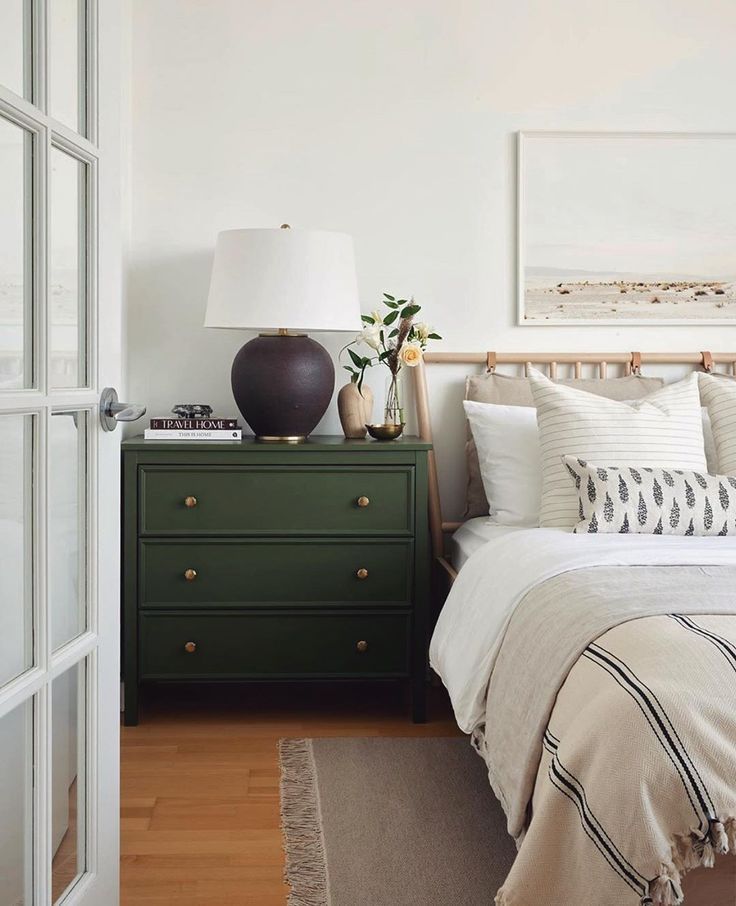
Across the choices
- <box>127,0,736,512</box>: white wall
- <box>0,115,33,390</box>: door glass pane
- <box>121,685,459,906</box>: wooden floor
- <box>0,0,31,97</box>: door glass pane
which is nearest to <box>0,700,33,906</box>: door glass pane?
<box>0,115,33,390</box>: door glass pane

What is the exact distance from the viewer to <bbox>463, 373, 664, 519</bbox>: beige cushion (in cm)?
326

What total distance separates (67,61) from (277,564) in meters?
1.76

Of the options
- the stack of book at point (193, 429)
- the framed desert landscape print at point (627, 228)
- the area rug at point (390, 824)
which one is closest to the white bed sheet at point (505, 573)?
the area rug at point (390, 824)

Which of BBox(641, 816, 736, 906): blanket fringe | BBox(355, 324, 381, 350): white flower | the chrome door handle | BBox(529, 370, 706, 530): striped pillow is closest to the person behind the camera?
BBox(641, 816, 736, 906): blanket fringe

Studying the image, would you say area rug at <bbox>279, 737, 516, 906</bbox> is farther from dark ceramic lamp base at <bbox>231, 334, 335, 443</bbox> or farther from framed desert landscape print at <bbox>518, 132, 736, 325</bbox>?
framed desert landscape print at <bbox>518, 132, 736, 325</bbox>

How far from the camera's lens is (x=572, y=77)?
3379mm

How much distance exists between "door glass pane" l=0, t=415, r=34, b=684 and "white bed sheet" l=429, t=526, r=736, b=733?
3.83 ft

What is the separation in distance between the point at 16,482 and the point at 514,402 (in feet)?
6.95

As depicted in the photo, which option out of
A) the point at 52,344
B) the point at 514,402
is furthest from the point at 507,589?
the point at 52,344

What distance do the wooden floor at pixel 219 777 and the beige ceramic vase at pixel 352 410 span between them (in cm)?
85

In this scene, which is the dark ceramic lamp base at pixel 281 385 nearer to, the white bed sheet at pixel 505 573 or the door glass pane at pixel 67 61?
the white bed sheet at pixel 505 573

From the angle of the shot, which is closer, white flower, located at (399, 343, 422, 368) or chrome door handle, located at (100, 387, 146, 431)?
chrome door handle, located at (100, 387, 146, 431)

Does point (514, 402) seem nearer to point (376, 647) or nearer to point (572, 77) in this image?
point (376, 647)

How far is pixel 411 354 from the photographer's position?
3092 mm
